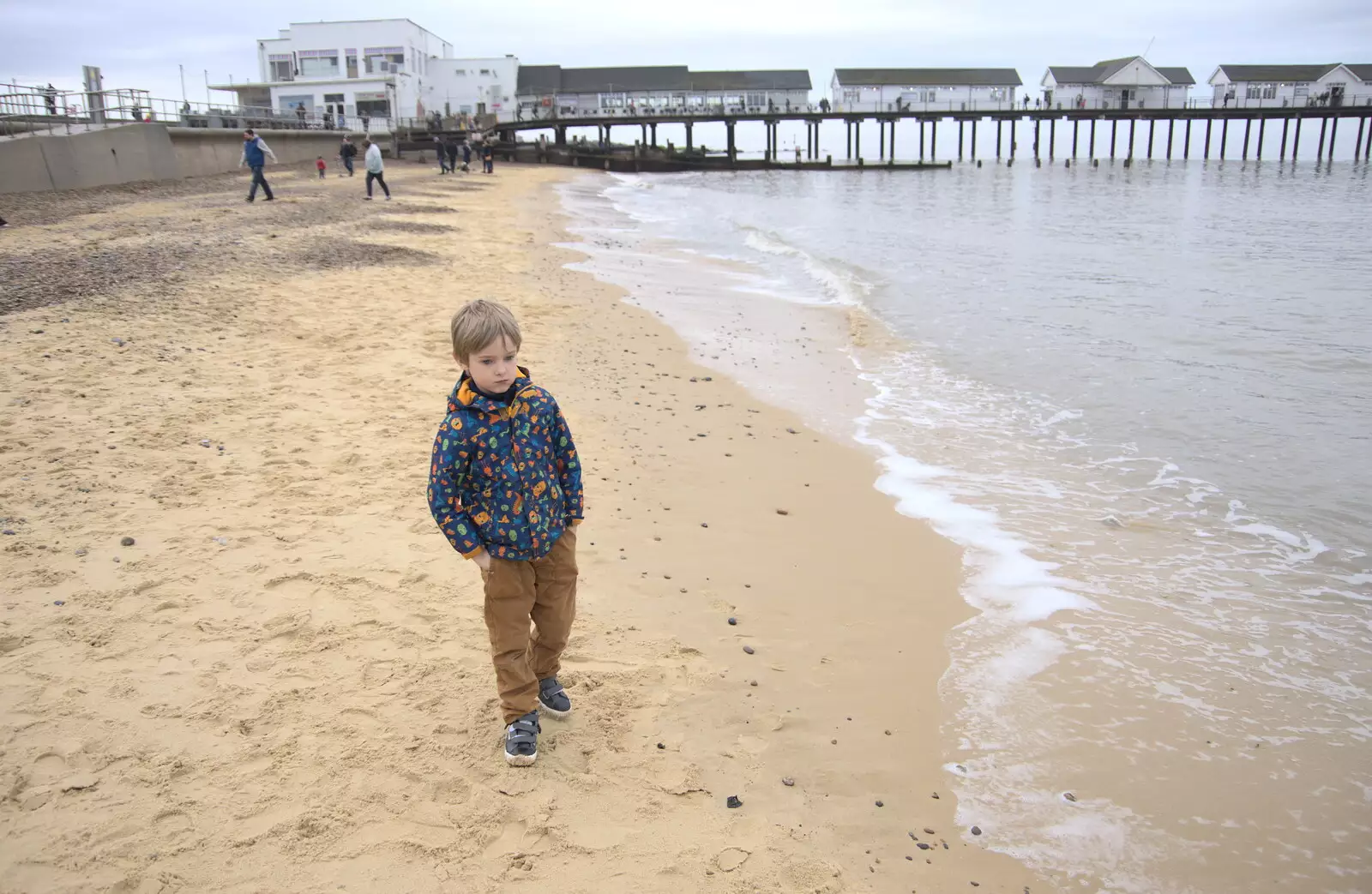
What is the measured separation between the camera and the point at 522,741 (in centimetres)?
316

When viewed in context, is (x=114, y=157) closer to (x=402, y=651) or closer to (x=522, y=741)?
(x=402, y=651)

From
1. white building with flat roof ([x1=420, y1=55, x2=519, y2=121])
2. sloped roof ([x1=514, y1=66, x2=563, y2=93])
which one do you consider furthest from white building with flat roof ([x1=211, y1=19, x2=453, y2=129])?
sloped roof ([x1=514, y1=66, x2=563, y2=93])

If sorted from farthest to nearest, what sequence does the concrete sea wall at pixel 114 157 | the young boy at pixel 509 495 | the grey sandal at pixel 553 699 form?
the concrete sea wall at pixel 114 157
the grey sandal at pixel 553 699
the young boy at pixel 509 495

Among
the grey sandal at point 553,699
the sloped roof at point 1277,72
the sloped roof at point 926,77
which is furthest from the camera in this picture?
the sloped roof at point 926,77

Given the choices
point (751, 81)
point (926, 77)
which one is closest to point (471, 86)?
point (751, 81)

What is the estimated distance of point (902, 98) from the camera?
78500 millimetres

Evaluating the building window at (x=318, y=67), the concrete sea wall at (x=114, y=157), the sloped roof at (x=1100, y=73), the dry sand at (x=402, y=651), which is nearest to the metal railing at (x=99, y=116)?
the concrete sea wall at (x=114, y=157)

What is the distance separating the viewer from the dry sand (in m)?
2.79

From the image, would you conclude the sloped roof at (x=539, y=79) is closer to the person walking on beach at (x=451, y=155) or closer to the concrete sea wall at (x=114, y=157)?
the person walking on beach at (x=451, y=155)

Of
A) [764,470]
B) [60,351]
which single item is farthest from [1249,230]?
[60,351]

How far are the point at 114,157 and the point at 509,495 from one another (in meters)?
25.1

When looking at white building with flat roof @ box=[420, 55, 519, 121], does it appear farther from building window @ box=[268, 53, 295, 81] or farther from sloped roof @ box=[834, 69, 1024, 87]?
sloped roof @ box=[834, 69, 1024, 87]

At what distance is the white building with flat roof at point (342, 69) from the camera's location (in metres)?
72.1

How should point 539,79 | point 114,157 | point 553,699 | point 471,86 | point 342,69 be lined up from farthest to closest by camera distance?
point 539,79, point 471,86, point 342,69, point 114,157, point 553,699
